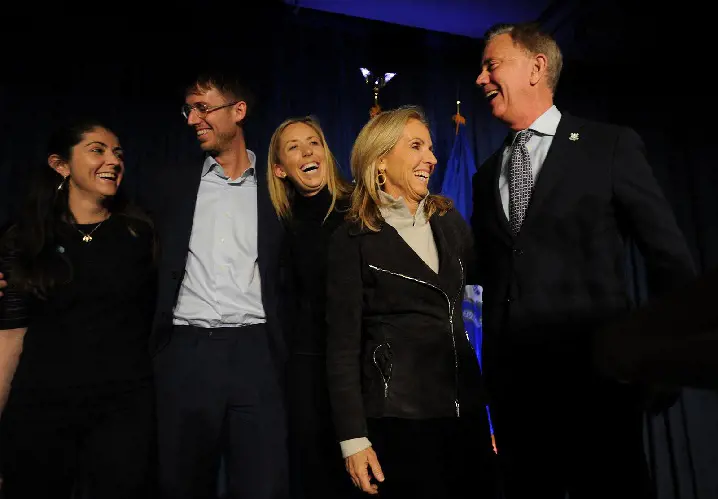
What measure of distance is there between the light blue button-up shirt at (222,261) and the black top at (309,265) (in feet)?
0.52

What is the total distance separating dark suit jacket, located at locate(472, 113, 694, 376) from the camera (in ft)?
4.67

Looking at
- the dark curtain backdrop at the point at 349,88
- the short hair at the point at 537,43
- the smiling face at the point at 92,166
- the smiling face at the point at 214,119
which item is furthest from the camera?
the dark curtain backdrop at the point at 349,88

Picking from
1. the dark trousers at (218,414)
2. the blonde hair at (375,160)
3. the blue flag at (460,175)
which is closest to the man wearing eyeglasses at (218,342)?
the dark trousers at (218,414)

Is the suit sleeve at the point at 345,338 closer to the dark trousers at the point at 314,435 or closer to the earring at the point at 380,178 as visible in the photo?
the earring at the point at 380,178

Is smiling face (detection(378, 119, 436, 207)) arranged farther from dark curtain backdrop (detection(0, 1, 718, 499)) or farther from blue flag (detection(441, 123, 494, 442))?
blue flag (detection(441, 123, 494, 442))

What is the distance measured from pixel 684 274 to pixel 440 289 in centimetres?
61

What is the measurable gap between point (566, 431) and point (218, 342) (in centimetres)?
125

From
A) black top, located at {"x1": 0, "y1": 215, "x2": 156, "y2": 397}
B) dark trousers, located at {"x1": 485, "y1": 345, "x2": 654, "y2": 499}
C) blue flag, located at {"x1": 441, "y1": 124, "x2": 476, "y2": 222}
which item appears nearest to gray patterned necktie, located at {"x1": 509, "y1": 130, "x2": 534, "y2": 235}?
dark trousers, located at {"x1": 485, "y1": 345, "x2": 654, "y2": 499}

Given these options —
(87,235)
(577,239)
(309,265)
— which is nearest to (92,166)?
(87,235)

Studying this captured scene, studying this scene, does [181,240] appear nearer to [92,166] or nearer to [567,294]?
[92,166]

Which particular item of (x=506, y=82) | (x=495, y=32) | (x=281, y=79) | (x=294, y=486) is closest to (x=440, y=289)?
(x=506, y=82)

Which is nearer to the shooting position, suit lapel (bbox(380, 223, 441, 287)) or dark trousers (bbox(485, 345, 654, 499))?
dark trousers (bbox(485, 345, 654, 499))

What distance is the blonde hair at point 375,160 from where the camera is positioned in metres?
1.71

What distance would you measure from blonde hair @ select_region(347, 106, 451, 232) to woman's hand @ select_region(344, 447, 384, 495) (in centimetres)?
69
